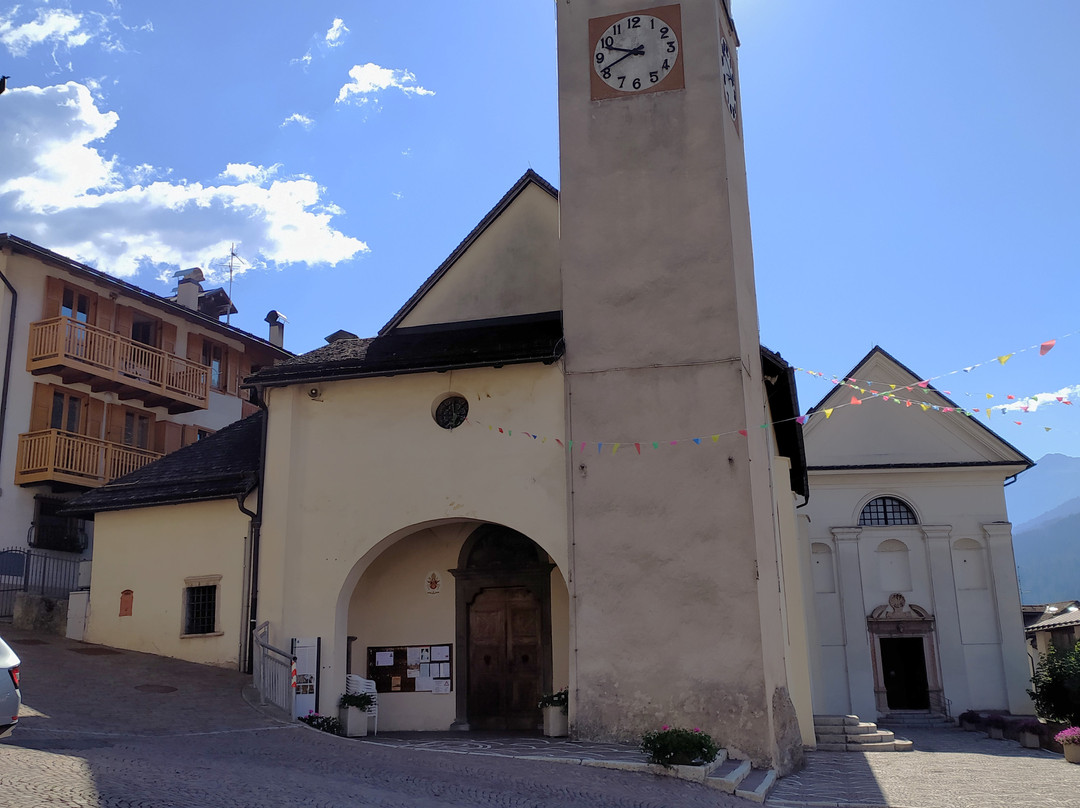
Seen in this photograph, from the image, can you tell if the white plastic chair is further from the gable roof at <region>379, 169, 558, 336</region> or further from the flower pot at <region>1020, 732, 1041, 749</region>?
the flower pot at <region>1020, 732, 1041, 749</region>

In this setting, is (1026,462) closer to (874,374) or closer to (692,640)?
(874,374)

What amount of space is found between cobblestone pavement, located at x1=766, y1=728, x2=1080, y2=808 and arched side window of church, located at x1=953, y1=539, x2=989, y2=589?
955 cm

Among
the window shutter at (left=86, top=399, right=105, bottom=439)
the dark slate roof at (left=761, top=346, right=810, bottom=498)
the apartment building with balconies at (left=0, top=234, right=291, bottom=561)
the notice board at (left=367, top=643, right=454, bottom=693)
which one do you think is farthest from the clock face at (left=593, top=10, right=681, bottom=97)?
the window shutter at (left=86, top=399, right=105, bottom=439)

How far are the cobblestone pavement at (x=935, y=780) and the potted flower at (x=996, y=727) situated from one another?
2.96m

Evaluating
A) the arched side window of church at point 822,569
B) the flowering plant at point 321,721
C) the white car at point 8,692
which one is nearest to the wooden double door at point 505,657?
the flowering plant at point 321,721

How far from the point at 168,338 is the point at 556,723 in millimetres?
20593

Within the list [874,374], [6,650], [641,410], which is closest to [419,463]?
[641,410]

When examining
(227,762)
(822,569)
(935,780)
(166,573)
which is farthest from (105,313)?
(935,780)

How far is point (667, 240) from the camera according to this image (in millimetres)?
16719

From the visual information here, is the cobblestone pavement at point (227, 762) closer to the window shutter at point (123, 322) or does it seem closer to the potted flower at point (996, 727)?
the window shutter at point (123, 322)

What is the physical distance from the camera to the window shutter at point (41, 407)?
→ 1091 inches

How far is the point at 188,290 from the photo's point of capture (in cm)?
3575

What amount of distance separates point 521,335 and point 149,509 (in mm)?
7887

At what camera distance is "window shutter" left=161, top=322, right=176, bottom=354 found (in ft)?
103
